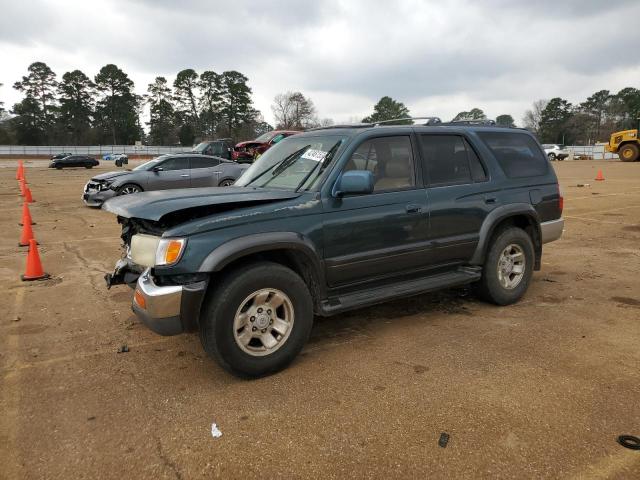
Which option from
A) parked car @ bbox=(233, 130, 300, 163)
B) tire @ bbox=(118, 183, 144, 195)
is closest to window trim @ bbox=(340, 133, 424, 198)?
tire @ bbox=(118, 183, 144, 195)

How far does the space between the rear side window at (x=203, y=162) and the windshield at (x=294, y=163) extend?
9.45m

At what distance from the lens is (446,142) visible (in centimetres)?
456

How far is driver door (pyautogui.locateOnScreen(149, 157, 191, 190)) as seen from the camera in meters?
13.0

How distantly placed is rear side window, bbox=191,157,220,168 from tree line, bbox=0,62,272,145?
248ft

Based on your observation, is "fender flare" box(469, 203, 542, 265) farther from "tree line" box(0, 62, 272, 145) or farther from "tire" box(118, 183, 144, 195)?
"tree line" box(0, 62, 272, 145)

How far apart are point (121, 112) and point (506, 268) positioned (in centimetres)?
10047

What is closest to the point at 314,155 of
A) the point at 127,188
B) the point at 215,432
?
the point at 215,432

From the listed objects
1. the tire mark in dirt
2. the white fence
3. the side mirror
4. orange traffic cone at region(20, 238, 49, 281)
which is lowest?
the tire mark in dirt

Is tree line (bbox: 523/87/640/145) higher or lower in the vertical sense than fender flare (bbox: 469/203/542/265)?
higher

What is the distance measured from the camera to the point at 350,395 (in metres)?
3.14

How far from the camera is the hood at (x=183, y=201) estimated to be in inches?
128

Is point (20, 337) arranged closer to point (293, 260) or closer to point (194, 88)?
point (293, 260)

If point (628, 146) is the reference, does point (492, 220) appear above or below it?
below

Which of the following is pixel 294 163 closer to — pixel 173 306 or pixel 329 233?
pixel 329 233
